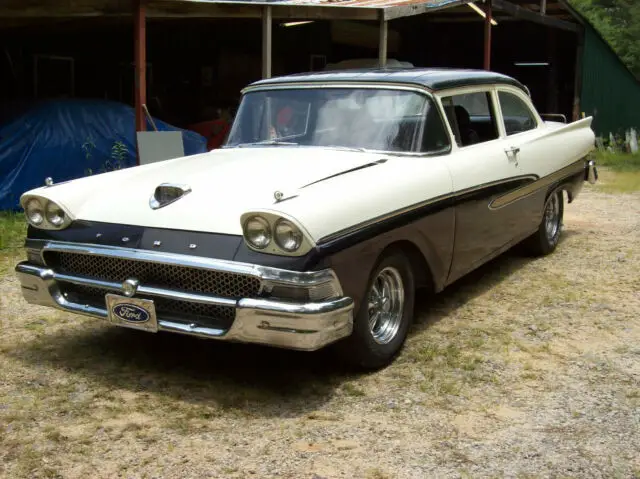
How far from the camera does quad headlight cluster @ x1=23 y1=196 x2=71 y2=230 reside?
4.12 metres

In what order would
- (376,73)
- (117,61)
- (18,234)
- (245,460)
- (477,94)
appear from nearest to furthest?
1. (245,460)
2. (376,73)
3. (477,94)
4. (18,234)
5. (117,61)

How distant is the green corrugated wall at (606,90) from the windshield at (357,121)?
1475 centimetres

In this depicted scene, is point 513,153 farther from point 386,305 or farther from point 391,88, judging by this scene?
point 386,305

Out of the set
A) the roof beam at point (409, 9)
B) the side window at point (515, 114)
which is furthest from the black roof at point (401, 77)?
the roof beam at point (409, 9)

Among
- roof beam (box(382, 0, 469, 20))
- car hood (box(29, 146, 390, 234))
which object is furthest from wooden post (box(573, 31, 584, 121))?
car hood (box(29, 146, 390, 234))

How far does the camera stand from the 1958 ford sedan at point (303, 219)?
3525 mm

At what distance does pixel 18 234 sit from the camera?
24.8 ft

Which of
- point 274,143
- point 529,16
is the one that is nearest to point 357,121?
point 274,143

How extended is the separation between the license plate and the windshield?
1594 millimetres

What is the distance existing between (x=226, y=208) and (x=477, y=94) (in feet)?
8.32

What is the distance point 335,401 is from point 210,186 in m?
1.30

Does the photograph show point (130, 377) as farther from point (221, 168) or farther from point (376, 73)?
point (376, 73)

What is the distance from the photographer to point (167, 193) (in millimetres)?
4012

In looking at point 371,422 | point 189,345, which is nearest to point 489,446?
point 371,422
